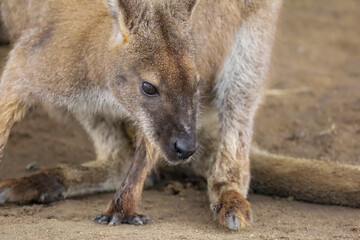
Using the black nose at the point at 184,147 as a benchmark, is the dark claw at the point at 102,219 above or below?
below

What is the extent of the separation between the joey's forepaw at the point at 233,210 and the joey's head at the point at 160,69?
0.50 meters

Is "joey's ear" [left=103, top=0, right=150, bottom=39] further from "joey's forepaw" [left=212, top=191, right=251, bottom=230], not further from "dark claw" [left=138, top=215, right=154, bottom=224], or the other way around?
"joey's forepaw" [left=212, top=191, right=251, bottom=230]

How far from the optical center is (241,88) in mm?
4910

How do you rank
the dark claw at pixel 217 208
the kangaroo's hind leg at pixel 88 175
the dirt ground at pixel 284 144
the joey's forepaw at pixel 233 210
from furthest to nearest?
the kangaroo's hind leg at pixel 88 175, the dark claw at pixel 217 208, the joey's forepaw at pixel 233 210, the dirt ground at pixel 284 144

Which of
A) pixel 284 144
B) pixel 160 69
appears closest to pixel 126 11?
pixel 160 69

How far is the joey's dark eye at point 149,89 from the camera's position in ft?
12.9

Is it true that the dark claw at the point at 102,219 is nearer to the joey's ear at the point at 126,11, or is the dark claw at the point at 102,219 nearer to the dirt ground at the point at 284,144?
the dirt ground at the point at 284,144

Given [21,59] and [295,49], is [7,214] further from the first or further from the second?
[295,49]

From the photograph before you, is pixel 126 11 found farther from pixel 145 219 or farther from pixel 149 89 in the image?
pixel 145 219

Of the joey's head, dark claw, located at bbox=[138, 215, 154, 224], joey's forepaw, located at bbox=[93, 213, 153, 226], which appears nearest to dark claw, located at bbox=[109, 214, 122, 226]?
joey's forepaw, located at bbox=[93, 213, 153, 226]

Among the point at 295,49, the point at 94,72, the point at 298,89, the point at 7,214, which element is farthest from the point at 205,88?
the point at 295,49

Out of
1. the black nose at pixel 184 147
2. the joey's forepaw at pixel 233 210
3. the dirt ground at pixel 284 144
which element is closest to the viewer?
the black nose at pixel 184 147

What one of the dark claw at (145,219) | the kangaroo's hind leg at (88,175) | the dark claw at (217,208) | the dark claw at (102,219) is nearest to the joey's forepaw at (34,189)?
the kangaroo's hind leg at (88,175)

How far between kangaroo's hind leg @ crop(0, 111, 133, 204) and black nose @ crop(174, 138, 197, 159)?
1.12m
